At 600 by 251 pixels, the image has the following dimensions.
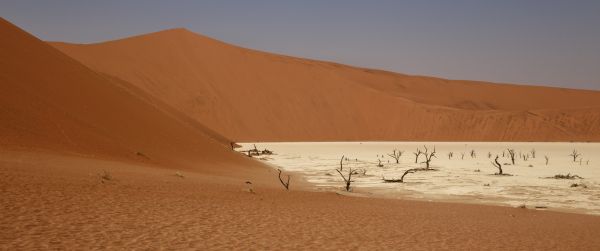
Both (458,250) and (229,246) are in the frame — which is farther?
(458,250)

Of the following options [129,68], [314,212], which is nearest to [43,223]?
[314,212]

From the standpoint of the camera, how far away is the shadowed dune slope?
1399 centimetres

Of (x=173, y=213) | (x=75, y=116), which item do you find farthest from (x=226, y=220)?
(x=75, y=116)

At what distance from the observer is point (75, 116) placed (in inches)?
634

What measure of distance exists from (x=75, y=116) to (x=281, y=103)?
51192mm

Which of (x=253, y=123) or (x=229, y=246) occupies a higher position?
(x=253, y=123)

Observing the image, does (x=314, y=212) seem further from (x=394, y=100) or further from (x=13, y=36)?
(x=394, y=100)

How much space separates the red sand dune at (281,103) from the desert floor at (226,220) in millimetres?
47287

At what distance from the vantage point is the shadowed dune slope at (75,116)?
13992 mm

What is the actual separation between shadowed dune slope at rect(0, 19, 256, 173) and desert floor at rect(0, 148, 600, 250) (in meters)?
3.59

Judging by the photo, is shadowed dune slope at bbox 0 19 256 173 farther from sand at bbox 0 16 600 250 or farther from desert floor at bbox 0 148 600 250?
desert floor at bbox 0 148 600 250

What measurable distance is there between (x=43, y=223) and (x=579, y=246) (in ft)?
19.6

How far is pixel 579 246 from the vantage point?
6.43 meters

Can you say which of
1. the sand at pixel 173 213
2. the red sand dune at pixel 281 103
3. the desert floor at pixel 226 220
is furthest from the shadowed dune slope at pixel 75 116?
the red sand dune at pixel 281 103
